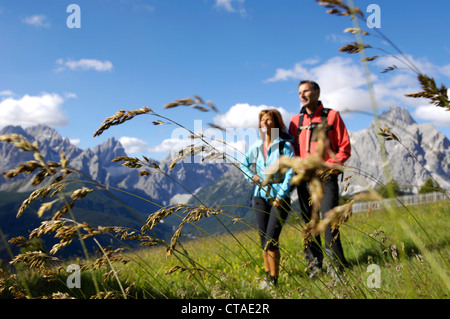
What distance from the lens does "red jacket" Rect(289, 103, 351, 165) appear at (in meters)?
4.59

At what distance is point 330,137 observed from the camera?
4.68 m

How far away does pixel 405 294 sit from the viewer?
263cm

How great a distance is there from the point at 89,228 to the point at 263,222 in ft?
12.3

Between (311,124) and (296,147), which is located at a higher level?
(311,124)

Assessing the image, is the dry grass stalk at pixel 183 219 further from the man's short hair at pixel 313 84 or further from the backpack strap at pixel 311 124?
the man's short hair at pixel 313 84

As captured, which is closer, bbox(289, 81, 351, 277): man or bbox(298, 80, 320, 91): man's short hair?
bbox(289, 81, 351, 277): man

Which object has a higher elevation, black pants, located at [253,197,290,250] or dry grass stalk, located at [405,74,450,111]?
dry grass stalk, located at [405,74,450,111]
